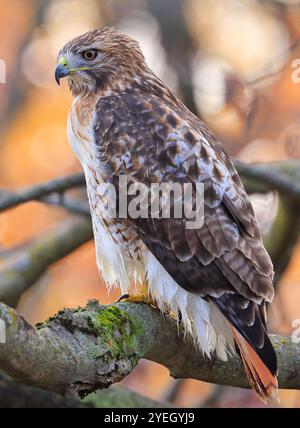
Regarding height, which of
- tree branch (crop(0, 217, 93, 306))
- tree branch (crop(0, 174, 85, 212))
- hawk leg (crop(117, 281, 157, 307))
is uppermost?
tree branch (crop(0, 174, 85, 212))

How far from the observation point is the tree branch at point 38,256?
5.51 meters

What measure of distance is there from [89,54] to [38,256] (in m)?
1.39

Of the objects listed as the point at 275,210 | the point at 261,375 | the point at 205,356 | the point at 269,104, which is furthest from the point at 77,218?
the point at 269,104

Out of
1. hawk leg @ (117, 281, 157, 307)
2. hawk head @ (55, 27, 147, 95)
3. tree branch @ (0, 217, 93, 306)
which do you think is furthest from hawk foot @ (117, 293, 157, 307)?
hawk head @ (55, 27, 147, 95)

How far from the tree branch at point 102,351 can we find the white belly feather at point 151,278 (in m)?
0.08

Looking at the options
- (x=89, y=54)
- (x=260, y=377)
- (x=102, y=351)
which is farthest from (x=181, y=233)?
(x=89, y=54)

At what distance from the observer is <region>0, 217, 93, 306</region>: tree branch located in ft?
18.1

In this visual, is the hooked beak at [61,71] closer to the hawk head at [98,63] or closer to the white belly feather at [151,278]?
the hawk head at [98,63]

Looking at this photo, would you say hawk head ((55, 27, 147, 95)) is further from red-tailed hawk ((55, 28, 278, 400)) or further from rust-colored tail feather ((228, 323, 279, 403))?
rust-colored tail feather ((228, 323, 279, 403))

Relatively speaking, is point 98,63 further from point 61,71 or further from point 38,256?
point 38,256

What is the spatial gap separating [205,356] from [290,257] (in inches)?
77.5

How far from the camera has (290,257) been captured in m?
6.20

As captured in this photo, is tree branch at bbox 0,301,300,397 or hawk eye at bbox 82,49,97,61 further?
hawk eye at bbox 82,49,97,61

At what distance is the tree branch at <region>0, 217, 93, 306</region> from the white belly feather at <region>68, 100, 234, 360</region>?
76 cm
